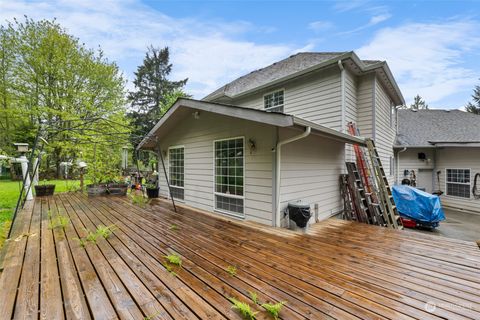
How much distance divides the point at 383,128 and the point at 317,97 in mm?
3167

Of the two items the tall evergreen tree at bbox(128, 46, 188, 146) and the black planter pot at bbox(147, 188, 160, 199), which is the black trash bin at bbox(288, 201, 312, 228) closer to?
the black planter pot at bbox(147, 188, 160, 199)

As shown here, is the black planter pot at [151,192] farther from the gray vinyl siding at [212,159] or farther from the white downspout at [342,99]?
the white downspout at [342,99]

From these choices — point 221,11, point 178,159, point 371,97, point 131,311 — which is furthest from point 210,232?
point 221,11

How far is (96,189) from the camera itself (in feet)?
25.4

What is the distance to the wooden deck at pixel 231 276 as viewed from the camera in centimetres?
174

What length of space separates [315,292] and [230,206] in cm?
318

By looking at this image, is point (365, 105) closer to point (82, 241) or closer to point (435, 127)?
point (82, 241)

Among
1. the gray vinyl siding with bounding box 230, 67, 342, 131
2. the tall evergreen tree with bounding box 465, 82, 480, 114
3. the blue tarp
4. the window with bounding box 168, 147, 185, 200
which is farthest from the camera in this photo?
the tall evergreen tree with bounding box 465, 82, 480, 114

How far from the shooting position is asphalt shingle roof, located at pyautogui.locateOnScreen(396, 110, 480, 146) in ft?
32.5

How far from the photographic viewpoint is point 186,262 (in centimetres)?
259

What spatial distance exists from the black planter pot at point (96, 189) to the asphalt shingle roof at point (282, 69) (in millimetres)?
6180

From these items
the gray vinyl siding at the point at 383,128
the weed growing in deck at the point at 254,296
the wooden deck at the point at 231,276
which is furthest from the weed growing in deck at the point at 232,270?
the gray vinyl siding at the point at 383,128

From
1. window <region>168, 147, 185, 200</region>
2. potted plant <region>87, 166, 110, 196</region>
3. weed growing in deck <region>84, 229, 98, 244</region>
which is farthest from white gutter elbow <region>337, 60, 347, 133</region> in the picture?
potted plant <region>87, 166, 110, 196</region>

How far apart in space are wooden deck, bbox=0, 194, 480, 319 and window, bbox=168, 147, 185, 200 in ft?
9.29
